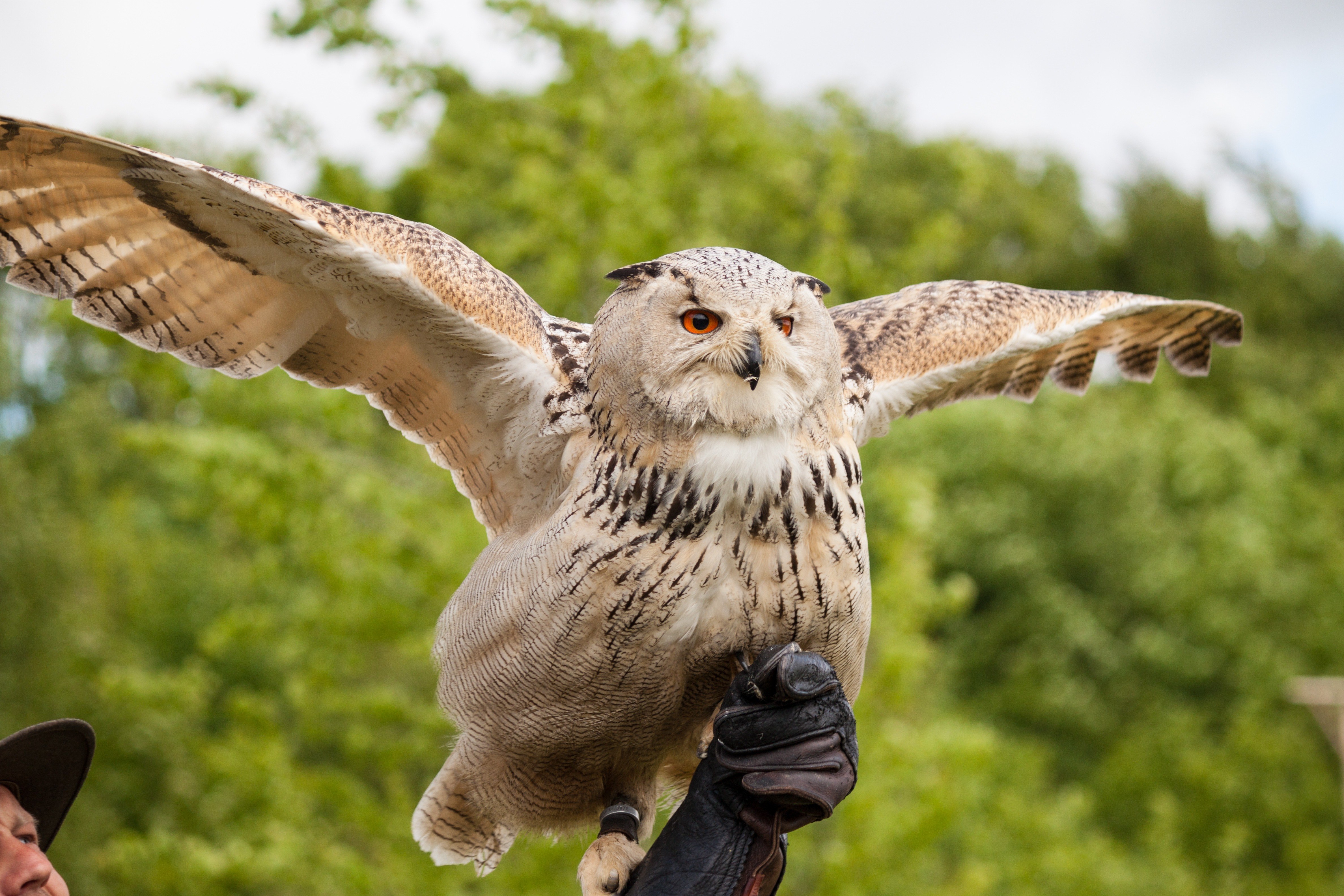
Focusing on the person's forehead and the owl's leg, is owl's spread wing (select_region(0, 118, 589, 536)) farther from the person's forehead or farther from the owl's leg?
the person's forehead

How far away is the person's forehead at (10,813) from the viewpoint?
2342mm

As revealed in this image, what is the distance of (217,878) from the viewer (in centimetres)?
851

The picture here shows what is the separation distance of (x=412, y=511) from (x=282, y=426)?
118 centimetres

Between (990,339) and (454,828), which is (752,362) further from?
(454,828)

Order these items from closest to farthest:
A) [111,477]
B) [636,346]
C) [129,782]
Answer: [636,346] < [129,782] < [111,477]

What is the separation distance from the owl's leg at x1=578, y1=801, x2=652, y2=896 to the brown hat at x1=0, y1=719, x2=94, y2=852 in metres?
1.10

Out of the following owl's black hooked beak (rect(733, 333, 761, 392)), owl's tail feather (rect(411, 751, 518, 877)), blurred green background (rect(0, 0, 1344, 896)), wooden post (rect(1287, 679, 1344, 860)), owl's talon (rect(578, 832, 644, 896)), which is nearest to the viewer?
owl's black hooked beak (rect(733, 333, 761, 392))

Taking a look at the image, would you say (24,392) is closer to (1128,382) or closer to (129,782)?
(129,782)

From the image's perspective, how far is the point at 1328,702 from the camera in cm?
976

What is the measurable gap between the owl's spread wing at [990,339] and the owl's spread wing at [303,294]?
30.0 inches

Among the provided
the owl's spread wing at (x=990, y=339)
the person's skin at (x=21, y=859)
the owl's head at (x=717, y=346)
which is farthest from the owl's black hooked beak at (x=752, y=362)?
the person's skin at (x=21, y=859)

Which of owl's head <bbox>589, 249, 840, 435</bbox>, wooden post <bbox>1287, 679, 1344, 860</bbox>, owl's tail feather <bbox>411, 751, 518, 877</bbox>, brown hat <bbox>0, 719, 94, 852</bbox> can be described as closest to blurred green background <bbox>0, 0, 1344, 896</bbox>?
owl's tail feather <bbox>411, 751, 518, 877</bbox>

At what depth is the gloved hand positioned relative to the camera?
2375 mm

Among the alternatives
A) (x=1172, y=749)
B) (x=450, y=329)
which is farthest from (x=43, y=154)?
(x=1172, y=749)
